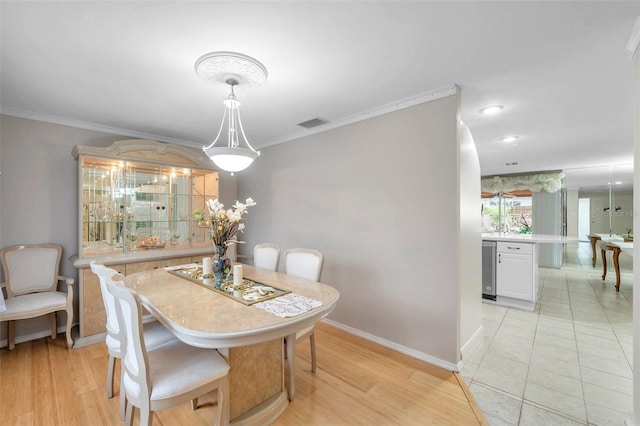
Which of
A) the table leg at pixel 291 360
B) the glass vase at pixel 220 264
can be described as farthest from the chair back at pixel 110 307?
the table leg at pixel 291 360

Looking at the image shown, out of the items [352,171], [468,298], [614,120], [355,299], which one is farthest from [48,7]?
[614,120]

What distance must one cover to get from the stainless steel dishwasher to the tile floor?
0.60ft

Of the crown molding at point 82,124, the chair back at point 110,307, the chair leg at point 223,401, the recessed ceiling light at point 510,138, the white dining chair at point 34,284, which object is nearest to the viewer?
the chair leg at point 223,401

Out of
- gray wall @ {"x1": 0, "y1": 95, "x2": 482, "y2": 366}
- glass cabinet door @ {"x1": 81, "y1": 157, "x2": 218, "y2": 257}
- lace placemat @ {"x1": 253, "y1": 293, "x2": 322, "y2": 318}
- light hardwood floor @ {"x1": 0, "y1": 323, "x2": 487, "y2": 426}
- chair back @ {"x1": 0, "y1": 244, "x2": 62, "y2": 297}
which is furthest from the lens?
glass cabinet door @ {"x1": 81, "y1": 157, "x2": 218, "y2": 257}

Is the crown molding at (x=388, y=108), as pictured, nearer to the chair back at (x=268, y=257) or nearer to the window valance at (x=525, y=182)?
the chair back at (x=268, y=257)

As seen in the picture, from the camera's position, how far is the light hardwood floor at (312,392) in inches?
70.4

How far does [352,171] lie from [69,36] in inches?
98.3

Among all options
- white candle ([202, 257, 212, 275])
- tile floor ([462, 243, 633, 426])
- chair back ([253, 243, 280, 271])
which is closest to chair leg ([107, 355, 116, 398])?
white candle ([202, 257, 212, 275])

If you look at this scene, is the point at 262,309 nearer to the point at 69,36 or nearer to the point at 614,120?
the point at 69,36

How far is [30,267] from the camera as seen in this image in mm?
2820

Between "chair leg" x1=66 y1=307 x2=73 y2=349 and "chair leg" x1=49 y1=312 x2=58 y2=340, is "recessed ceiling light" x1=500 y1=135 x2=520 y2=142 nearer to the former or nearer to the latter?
"chair leg" x1=66 y1=307 x2=73 y2=349

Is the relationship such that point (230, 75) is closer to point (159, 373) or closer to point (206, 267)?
point (206, 267)

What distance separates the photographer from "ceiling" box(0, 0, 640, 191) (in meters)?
1.47

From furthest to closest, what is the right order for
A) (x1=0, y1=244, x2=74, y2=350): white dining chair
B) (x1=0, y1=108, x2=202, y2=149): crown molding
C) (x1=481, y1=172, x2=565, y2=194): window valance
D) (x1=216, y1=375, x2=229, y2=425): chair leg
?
(x1=481, y1=172, x2=565, y2=194): window valance, (x1=0, y1=108, x2=202, y2=149): crown molding, (x1=0, y1=244, x2=74, y2=350): white dining chair, (x1=216, y1=375, x2=229, y2=425): chair leg
